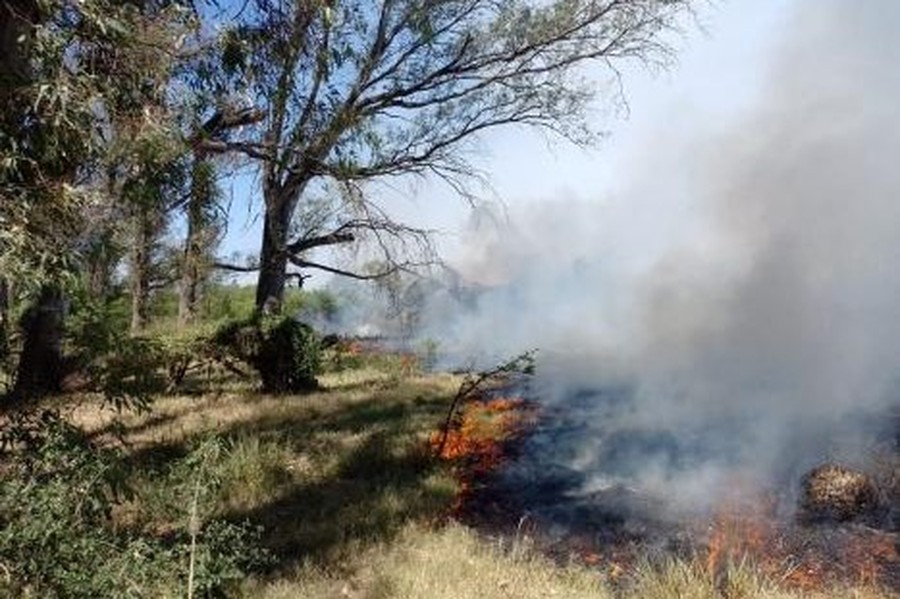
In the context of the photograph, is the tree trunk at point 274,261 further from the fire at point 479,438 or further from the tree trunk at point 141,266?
the fire at point 479,438

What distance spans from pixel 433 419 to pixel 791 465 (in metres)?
4.52

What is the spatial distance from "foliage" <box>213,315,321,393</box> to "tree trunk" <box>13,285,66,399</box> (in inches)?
89.1

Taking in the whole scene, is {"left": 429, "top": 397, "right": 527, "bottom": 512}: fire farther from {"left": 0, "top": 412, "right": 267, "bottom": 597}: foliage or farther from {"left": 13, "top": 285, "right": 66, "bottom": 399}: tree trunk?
{"left": 13, "top": 285, "right": 66, "bottom": 399}: tree trunk

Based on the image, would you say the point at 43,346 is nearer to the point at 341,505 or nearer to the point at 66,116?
the point at 341,505

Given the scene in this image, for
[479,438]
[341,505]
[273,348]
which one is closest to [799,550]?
[341,505]

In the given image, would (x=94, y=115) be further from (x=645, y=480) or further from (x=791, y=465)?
(x=791, y=465)

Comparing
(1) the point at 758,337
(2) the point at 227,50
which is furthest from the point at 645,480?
(1) the point at 758,337

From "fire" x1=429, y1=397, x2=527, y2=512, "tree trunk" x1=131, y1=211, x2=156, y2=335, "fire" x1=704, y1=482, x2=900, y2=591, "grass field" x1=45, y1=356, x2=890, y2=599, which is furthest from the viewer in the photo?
"fire" x1=429, y1=397, x2=527, y2=512

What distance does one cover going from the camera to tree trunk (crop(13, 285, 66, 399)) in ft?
42.0

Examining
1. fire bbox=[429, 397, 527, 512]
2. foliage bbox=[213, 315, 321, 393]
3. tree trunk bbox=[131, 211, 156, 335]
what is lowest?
fire bbox=[429, 397, 527, 512]

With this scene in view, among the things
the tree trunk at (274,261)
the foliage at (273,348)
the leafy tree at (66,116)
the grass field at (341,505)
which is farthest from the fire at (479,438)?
the tree trunk at (274,261)

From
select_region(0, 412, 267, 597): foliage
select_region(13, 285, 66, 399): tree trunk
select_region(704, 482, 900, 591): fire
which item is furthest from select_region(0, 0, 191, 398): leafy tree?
select_region(13, 285, 66, 399): tree trunk

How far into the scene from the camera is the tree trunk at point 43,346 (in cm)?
1280

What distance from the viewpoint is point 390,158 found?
53.8 ft
